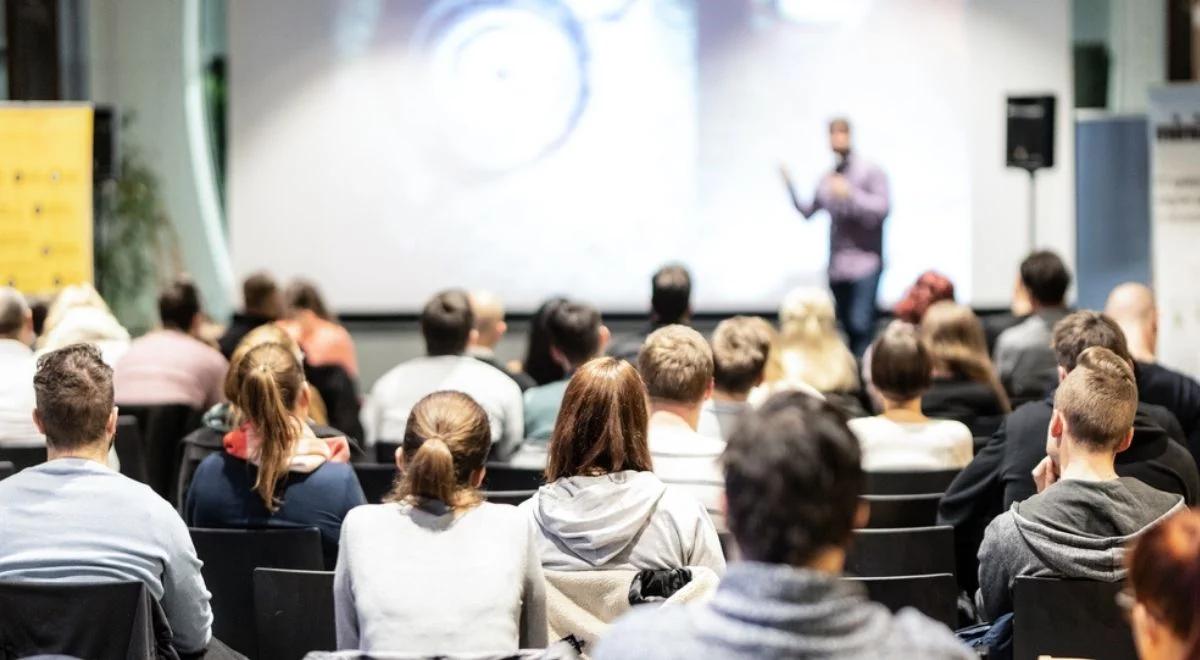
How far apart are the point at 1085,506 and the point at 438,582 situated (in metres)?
1.34

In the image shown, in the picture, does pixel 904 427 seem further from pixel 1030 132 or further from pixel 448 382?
pixel 1030 132

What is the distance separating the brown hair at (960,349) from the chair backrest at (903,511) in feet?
3.87

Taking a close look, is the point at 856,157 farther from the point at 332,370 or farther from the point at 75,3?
the point at 75,3

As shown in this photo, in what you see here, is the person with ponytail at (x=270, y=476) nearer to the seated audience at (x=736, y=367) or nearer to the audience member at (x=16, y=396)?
the seated audience at (x=736, y=367)

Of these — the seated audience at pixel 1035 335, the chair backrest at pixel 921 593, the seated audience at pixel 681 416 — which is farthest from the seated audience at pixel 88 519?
the seated audience at pixel 1035 335

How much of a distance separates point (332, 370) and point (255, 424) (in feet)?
9.60

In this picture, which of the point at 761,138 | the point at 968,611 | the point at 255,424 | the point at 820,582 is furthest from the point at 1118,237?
the point at 820,582

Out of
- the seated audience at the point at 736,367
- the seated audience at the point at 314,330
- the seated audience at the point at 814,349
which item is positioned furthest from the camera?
the seated audience at the point at 314,330

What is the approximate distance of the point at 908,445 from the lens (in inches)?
177

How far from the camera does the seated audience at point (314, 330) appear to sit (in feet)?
22.9

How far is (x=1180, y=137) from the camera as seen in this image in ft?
26.9

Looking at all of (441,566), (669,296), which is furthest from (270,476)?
(669,296)

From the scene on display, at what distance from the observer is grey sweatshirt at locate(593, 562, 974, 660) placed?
1689 mm

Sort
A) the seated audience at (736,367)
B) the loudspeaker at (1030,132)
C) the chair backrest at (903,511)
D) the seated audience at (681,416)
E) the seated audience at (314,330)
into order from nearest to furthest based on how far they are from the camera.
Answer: the seated audience at (681,416), the chair backrest at (903,511), the seated audience at (736,367), the seated audience at (314,330), the loudspeaker at (1030,132)
